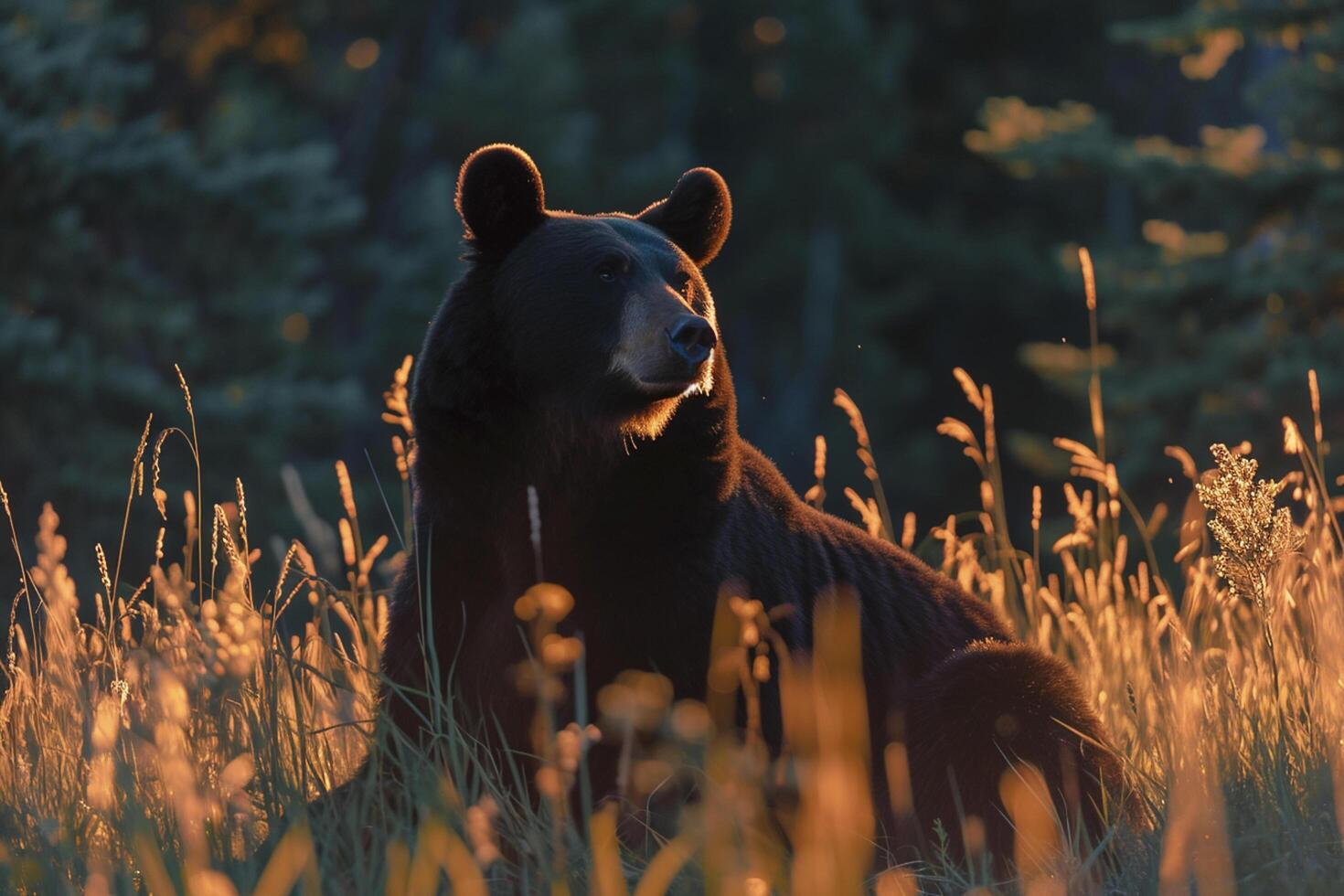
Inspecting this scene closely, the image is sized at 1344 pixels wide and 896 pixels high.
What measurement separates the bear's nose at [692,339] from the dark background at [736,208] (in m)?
2.38

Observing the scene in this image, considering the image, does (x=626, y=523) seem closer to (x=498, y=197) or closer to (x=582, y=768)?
(x=498, y=197)

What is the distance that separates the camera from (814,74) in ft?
98.5

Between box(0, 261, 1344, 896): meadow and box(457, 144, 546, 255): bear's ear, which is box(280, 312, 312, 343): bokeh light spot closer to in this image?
box(457, 144, 546, 255): bear's ear

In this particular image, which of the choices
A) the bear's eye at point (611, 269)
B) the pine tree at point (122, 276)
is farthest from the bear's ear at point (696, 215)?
the pine tree at point (122, 276)

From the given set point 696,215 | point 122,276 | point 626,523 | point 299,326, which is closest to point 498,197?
point 696,215

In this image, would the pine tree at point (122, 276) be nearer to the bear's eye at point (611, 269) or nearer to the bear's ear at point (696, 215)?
the bear's ear at point (696, 215)

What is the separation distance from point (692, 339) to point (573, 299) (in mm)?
450

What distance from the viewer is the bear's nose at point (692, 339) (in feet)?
12.4

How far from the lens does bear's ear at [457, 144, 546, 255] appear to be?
13.4 feet

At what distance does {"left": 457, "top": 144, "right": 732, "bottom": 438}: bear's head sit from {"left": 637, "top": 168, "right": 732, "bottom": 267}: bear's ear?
11.6 inches

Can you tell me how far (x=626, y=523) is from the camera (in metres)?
3.80

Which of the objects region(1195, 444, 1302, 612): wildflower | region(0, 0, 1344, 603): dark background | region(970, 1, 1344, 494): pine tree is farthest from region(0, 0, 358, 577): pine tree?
region(1195, 444, 1302, 612): wildflower

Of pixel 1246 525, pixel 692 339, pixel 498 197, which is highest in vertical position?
pixel 498 197

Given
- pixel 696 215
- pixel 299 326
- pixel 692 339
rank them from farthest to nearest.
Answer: pixel 299 326
pixel 696 215
pixel 692 339
